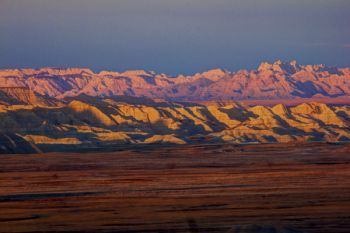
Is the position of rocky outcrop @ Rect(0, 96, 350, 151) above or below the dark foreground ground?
above

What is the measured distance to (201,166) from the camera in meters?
92.5

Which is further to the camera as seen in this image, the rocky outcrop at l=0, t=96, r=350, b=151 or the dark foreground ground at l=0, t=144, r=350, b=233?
the rocky outcrop at l=0, t=96, r=350, b=151

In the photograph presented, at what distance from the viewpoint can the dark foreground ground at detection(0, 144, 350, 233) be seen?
44125mm

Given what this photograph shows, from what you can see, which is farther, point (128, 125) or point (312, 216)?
point (128, 125)

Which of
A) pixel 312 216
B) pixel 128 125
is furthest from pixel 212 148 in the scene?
pixel 312 216

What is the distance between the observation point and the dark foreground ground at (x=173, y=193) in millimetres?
44125

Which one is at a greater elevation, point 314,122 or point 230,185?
point 314,122

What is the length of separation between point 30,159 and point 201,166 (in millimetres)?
24211

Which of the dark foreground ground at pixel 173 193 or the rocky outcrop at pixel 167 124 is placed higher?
the rocky outcrop at pixel 167 124

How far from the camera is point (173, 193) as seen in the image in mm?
60281

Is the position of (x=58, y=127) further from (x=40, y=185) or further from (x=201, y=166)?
(x=40, y=185)

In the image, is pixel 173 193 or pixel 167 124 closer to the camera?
pixel 173 193

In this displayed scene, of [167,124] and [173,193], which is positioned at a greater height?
[167,124]

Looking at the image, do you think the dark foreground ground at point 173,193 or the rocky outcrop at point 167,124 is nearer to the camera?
the dark foreground ground at point 173,193
